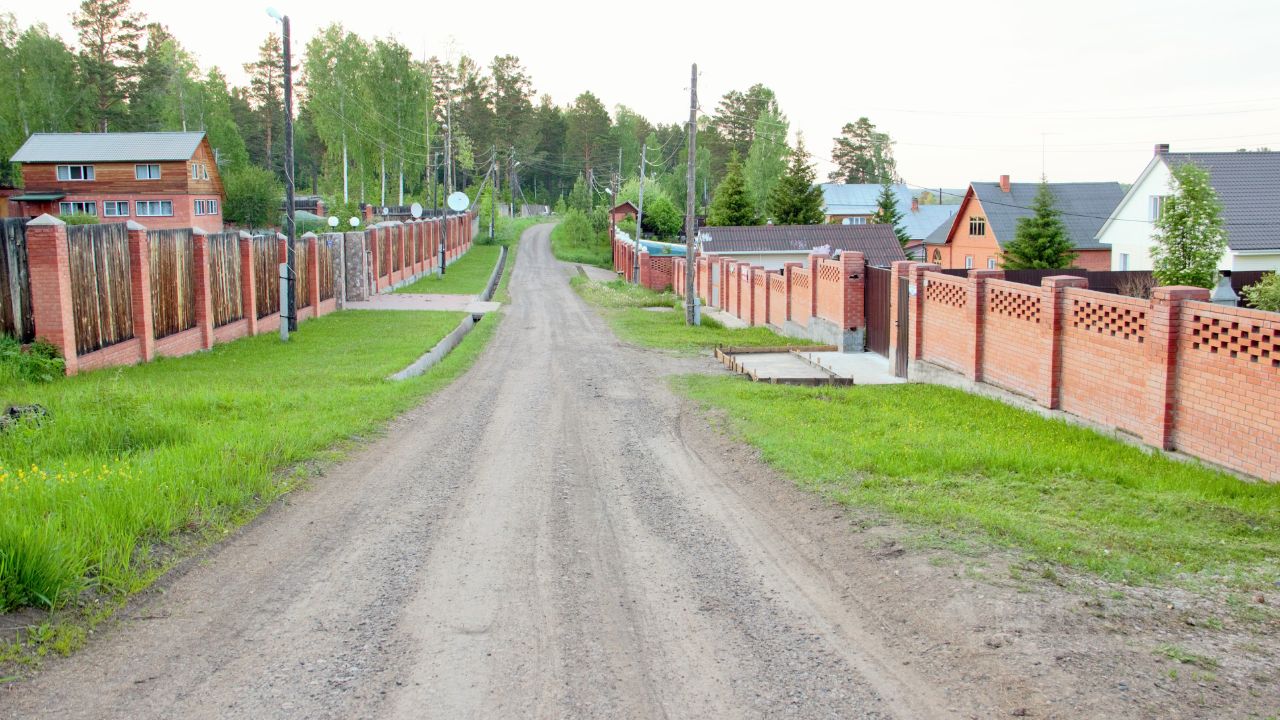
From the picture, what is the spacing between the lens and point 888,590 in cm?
604

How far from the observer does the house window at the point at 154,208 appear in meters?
53.9

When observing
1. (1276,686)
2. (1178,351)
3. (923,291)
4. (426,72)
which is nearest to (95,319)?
(923,291)

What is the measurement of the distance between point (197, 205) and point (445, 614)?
56.0m

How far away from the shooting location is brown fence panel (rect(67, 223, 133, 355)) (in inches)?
579

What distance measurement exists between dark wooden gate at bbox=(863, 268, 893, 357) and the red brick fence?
394cm

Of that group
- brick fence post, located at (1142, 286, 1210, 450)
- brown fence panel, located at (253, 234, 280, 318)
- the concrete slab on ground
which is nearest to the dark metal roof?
A: the concrete slab on ground

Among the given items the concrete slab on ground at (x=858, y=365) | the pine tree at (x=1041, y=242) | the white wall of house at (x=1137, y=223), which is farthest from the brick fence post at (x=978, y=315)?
the white wall of house at (x=1137, y=223)

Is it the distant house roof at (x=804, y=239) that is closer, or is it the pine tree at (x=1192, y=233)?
the pine tree at (x=1192, y=233)

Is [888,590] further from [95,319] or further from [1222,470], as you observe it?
[95,319]

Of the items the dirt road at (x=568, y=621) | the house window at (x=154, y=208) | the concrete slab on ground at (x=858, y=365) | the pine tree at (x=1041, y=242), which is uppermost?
the house window at (x=154, y=208)

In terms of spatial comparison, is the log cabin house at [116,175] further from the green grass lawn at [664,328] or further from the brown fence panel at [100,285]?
the brown fence panel at [100,285]

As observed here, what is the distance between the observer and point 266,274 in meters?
23.9

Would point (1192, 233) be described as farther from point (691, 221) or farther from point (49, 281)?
point (49, 281)

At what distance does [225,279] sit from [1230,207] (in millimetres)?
34268
